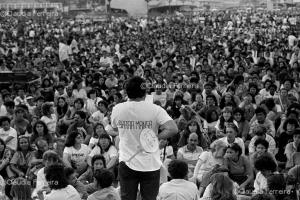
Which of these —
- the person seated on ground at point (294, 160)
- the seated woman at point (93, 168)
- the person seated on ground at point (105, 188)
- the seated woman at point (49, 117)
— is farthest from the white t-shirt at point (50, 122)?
the person seated on ground at point (105, 188)

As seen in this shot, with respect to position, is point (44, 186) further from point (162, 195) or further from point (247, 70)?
point (247, 70)

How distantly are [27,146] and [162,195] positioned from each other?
11.5 ft

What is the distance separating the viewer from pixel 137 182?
5.23m

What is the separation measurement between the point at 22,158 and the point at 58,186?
285cm

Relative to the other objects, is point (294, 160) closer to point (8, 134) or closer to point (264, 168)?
point (264, 168)

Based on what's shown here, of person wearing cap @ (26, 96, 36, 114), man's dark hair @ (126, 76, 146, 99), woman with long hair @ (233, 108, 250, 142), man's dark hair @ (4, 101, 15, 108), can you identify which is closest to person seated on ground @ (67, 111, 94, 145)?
man's dark hair @ (4, 101, 15, 108)

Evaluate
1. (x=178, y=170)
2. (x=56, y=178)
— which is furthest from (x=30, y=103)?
(x=178, y=170)

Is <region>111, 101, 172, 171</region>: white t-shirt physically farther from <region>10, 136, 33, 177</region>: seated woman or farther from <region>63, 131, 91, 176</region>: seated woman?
<region>10, 136, 33, 177</region>: seated woman

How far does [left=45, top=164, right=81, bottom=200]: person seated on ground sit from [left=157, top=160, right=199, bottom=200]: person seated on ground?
80 centimetres

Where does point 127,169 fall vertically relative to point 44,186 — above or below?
above

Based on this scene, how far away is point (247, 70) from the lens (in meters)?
15.6

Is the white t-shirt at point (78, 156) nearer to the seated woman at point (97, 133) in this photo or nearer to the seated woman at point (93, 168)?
the seated woman at point (93, 168)

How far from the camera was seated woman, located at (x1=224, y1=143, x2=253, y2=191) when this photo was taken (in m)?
7.53

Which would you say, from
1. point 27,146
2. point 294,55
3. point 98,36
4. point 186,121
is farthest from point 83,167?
point 98,36
